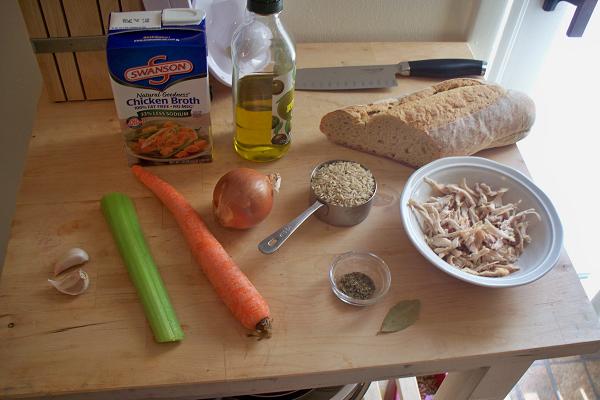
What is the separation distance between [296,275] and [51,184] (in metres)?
0.46

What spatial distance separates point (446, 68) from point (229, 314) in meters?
0.74

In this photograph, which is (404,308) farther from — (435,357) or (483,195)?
(483,195)

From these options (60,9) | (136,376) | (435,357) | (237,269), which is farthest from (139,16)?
(435,357)

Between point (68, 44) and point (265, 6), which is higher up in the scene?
point (265, 6)

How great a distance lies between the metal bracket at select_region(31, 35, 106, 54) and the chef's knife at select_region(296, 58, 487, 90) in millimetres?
406

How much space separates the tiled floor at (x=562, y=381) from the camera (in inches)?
61.4

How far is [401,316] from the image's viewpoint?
0.79 metres

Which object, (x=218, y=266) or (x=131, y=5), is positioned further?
(x=131, y=5)

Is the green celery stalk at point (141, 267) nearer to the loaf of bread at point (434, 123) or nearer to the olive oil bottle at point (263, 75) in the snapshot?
the olive oil bottle at point (263, 75)

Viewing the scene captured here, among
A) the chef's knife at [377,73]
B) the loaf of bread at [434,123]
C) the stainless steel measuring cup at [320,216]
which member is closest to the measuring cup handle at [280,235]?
the stainless steel measuring cup at [320,216]

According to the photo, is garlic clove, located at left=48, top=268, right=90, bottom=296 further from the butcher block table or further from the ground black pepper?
the ground black pepper

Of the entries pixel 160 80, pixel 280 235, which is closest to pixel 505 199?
pixel 280 235

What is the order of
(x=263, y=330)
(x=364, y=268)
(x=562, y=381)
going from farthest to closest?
(x=562, y=381) → (x=364, y=268) → (x=263, y=330)

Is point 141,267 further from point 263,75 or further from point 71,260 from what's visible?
point 263,75
